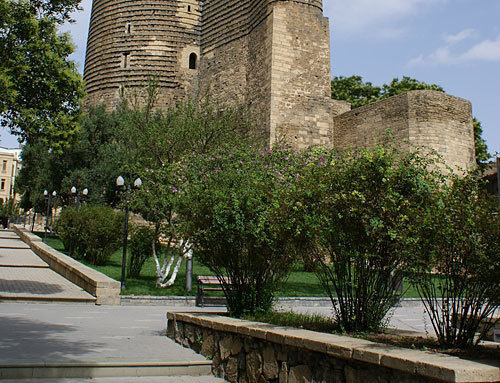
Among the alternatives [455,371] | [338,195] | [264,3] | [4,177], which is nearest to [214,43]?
[264,3]

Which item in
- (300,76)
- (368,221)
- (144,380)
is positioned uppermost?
(300,76)

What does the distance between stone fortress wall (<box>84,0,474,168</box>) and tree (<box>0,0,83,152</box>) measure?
8444 millimetres

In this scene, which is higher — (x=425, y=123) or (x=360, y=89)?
(x=360, y=89)

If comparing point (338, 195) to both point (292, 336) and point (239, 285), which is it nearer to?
point (292, 336)

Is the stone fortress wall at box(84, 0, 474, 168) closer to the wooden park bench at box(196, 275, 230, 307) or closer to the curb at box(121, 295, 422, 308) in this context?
the curb at box(121, 295, 422, 308)

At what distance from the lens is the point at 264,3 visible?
20938 millimetres

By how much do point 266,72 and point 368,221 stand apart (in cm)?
1682

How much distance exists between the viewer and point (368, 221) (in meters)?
4.16

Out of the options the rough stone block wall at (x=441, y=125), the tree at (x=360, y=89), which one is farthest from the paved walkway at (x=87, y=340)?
the tree at (x=360, y=89)

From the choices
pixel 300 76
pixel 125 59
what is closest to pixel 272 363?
pixel 300 76

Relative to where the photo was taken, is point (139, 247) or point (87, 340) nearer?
point (87, 340)

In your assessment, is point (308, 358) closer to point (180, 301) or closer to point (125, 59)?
point (180, 301)

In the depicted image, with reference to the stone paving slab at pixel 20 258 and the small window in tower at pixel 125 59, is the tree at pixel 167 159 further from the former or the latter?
the small window in tower at pixel 125 59

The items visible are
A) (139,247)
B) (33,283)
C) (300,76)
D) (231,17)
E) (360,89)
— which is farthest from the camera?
(360,89)
